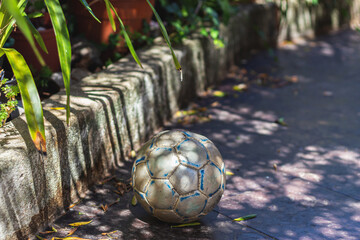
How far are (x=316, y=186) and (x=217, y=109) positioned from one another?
1.48 m

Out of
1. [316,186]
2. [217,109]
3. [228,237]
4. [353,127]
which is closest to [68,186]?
[228,237]

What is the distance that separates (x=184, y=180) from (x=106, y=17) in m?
2.13

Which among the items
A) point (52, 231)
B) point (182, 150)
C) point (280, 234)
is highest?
point (182, 150)

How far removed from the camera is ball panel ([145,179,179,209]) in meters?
2.42

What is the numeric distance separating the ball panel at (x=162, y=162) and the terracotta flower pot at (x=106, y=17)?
1950 millimetres

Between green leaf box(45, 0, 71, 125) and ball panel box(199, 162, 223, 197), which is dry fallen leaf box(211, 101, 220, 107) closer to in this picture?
ball panel box(199, 162, 223, 197)

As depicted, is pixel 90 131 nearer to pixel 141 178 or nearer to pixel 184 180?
pixel 141 178

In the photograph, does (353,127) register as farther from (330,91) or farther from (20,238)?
(20,238)

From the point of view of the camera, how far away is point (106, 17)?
13.2 feet

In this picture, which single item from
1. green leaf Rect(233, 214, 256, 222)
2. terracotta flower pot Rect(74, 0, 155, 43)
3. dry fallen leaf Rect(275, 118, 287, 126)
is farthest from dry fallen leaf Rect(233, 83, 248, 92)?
green leaf Rect(233, 214, 256, 222)

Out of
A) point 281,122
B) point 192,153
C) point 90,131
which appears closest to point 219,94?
point 281,122

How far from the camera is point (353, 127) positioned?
397 cm

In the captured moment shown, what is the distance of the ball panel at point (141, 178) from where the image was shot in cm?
249

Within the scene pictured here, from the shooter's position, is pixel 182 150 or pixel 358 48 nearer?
pixel 182 150
